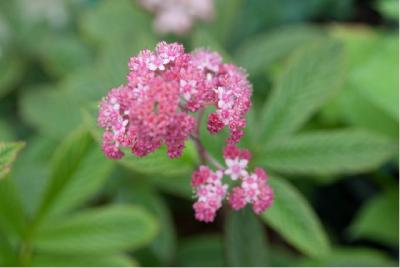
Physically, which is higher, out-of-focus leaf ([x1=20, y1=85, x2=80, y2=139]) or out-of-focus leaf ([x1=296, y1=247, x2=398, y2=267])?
out-of-focus leaf ([x1=20, y1=85, x2=80, y2=139])

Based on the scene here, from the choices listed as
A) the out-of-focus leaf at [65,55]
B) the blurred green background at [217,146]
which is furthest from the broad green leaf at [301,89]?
the out-of-focus leaf at [65,55]

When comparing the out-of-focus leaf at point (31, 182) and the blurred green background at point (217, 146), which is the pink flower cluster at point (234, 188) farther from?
the out-of-focus leaf at point (31, 182)

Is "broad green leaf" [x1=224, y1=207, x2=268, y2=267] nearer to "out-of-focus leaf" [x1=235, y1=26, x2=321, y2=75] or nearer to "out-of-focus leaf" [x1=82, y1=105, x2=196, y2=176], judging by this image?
"out-of-focus leaf" [x1=82, y1=105, x2=196, y2=176]

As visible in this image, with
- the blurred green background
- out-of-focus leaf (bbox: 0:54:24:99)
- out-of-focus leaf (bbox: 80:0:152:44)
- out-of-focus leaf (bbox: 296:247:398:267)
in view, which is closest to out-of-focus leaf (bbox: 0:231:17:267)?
the blurred green background

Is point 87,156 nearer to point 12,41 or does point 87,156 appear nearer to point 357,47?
point 357,47

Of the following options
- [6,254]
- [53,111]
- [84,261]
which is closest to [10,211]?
[6,254]

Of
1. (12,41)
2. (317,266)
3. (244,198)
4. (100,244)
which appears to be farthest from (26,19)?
(244,198)

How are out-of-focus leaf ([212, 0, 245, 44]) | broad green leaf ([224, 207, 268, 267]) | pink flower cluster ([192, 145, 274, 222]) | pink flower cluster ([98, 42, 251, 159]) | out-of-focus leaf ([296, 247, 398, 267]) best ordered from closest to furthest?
pink flower cluster ([98, 42, 251, 159]), pink flower cluster ([192, 145, 274, 222]), broad green leaf ([224, 207, 268, 267]), out-of-focus leaf ([296, 247, 398, 267]), out-of-focus leaf ([212, 0, 245, 44])
